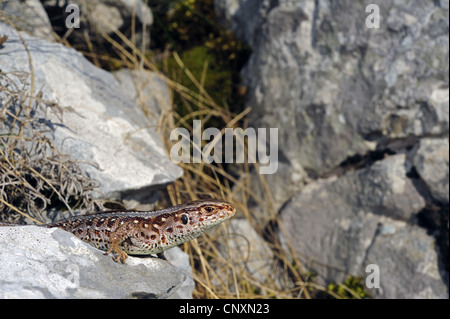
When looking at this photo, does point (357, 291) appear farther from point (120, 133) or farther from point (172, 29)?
point (172, 29)

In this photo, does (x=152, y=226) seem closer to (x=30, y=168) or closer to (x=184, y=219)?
(x=184, y=219)

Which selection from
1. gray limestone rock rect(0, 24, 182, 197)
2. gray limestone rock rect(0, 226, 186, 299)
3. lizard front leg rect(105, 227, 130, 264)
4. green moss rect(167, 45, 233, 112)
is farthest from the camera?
green moss rect(167, 45, 233, 112)

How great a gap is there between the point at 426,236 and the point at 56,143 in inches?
154

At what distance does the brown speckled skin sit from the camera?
3.72 metres

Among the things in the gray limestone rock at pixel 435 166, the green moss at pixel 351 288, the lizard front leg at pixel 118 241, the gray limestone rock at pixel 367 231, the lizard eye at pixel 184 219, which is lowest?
the green moss at pixel 351 288

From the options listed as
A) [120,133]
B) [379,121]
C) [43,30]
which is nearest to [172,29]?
[43,30]

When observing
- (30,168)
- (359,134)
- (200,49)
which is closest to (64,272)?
(30,168)

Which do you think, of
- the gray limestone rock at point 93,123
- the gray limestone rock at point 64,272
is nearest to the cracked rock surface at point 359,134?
the gray limestone rock at point 93,123

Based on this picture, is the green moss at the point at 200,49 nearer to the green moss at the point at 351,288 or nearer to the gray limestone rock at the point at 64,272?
the green moss at the point at 351,288

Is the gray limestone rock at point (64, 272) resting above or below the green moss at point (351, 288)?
above

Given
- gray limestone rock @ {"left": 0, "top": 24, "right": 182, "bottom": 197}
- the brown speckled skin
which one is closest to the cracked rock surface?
gray limestone rock @ {"left": 0, "top": 24, "right": 182, "bottom": 197}

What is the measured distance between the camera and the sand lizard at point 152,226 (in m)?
3.72

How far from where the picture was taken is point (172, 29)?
24.1ft

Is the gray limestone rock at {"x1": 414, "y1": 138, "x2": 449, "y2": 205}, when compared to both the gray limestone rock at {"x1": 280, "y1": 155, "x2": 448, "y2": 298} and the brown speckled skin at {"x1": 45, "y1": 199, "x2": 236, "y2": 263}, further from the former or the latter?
the brown speckled skin at {"x1": 45, "y1": 199, "x2": 236, "y2": 263}
